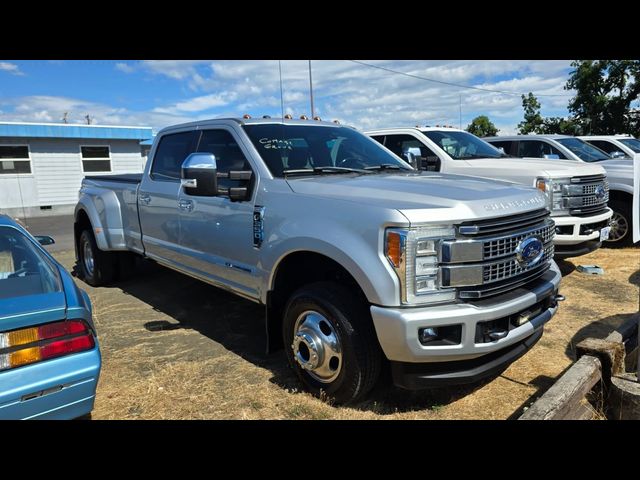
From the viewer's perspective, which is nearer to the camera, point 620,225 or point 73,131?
point 620,225

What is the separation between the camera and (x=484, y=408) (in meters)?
3.25

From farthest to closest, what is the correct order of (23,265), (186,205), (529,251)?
1. (186,205)
2. (23,265)
3. (529,251)

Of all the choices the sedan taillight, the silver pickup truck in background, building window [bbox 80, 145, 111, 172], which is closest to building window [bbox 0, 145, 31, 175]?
building window [bbox 80, 145, 111, 172]

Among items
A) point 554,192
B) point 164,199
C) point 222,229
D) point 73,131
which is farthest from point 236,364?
point 73,131

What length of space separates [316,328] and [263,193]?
114cm

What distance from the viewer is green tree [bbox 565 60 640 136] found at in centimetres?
2703

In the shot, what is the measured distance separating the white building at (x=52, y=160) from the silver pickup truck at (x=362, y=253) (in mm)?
16003

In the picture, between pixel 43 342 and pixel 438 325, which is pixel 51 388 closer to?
pixel 43 342

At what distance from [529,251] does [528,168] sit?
3.69m

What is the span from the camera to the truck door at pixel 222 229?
3.81m

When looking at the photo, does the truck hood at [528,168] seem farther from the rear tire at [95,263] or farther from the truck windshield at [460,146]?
the rear tire at [95,263]

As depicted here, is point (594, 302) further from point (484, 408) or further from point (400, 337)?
point (400, 337)

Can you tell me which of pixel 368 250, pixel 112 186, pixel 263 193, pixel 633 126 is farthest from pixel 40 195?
pixel 633 126

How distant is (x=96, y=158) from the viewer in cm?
1938
